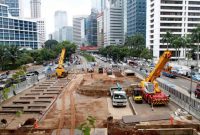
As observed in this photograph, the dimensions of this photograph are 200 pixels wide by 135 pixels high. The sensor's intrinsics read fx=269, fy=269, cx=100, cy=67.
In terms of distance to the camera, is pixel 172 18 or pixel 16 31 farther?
pixel 16 31

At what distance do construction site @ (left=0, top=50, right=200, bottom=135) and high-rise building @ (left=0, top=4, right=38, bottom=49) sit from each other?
125943 millimetres

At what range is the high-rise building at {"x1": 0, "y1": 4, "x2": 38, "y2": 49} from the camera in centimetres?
16207

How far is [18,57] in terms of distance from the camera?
9562cm

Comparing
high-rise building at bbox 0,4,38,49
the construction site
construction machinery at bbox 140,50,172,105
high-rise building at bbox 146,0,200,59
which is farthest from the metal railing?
high-rise building at bbox 0,4,38,49

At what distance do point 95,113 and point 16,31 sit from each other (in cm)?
15332

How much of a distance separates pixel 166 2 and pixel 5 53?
80.5 meters

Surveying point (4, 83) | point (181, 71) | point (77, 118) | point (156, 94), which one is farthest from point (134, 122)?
point (181, 71)

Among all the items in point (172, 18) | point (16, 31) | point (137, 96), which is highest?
point (172, 18)

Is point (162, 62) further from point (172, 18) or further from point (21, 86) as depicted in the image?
point (172, 18)

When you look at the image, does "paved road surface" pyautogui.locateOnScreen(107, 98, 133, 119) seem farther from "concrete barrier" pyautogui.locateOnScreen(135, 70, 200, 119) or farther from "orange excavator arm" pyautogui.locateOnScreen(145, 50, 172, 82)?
"concrete barrier" pyautogui.locateOnScreen(135, 70, 200, 119)

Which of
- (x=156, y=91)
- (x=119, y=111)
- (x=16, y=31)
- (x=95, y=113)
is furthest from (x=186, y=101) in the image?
(x=16, y=31)

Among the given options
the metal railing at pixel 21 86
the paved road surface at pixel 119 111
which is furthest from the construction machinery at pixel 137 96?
the metal railing at pixel 21 86

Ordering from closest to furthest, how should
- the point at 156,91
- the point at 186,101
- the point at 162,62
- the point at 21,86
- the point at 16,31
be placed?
the point at 186,101 → the point at 162,62 → the point at 156,91 → the point at 21,86 → the point at 16,31

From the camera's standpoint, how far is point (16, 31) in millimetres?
172875
